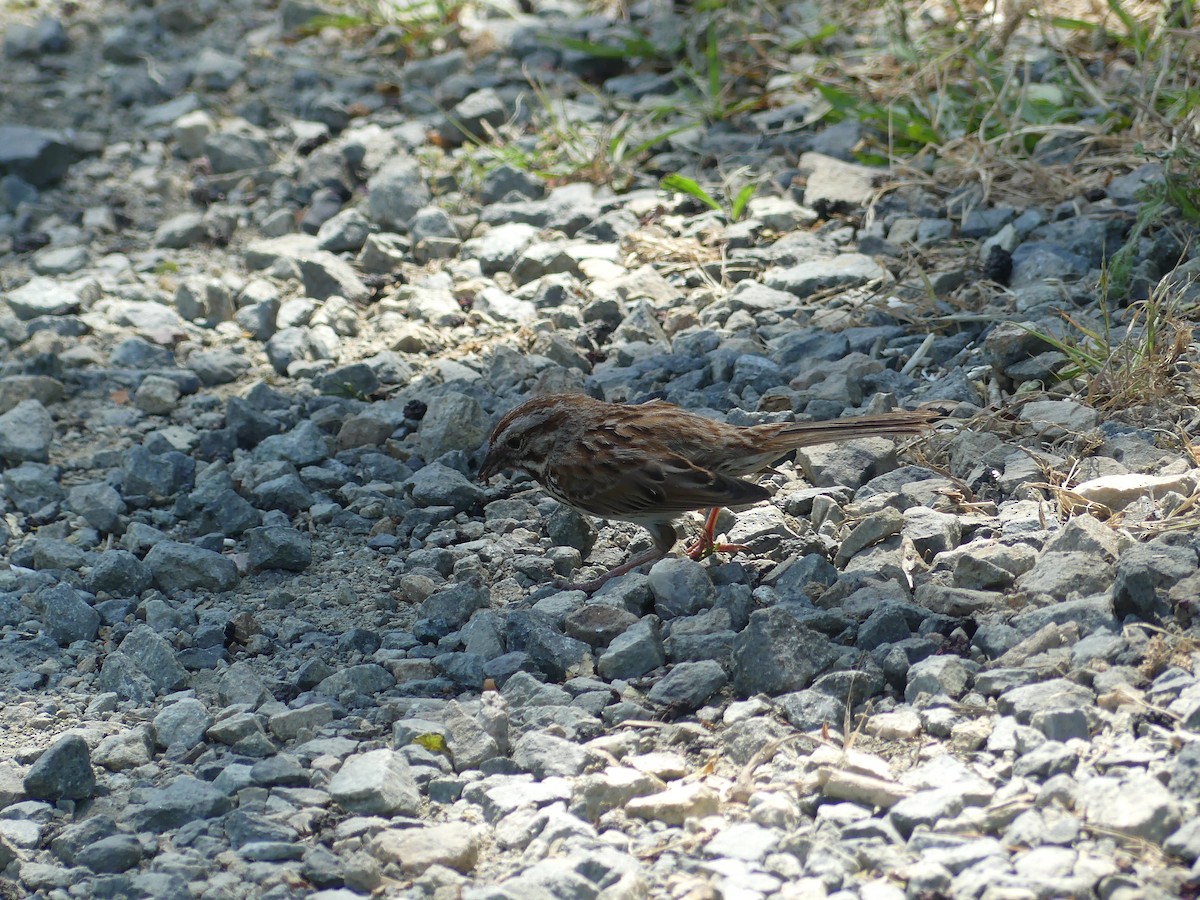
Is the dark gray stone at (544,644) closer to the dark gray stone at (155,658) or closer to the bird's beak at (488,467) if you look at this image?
the bird's beak at (488,467)

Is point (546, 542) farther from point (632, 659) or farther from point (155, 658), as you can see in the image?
point (155, 658)

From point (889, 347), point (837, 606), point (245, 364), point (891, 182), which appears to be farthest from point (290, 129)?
point (837, 606)

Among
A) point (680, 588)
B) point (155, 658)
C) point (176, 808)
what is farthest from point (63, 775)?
point (680, 588)

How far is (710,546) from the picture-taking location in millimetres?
4664

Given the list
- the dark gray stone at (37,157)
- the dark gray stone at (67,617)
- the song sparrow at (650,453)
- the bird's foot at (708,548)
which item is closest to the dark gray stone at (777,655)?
the song sparrow at (650,453)

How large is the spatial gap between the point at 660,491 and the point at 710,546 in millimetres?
312

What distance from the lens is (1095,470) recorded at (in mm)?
4387

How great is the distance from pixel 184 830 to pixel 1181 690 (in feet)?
8.18

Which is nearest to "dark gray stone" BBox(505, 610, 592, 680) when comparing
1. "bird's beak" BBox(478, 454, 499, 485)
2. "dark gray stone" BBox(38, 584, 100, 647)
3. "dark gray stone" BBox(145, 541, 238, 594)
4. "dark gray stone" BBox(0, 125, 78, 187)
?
"bird's beak" BBox(478, 454, 499, 485)

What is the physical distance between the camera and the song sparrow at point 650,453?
4.43 meters

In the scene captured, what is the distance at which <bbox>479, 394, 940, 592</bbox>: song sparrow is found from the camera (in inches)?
175

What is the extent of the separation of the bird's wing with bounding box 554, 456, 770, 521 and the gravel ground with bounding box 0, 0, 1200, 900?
0.25 m

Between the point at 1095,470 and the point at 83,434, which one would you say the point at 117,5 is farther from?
the point at 1095,470

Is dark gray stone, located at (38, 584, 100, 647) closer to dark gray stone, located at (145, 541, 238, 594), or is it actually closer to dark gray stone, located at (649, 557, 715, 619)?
dark gray stone, located at (145, 541, 238, 594)
